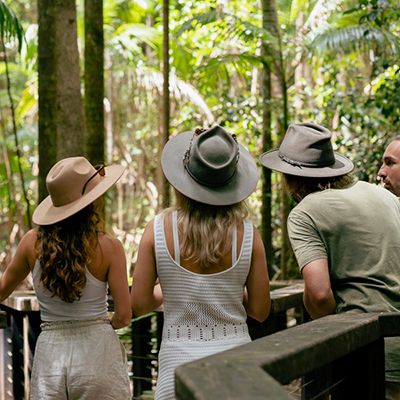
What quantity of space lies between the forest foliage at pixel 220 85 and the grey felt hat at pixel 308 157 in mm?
5344

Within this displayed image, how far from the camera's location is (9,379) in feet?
16.3

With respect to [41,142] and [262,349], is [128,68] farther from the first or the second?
[262,349]

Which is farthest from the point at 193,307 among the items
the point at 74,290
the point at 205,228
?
the point at 74,290

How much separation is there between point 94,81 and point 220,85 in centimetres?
1089

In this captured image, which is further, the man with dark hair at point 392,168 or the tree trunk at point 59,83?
the tree trunk at point 59,83

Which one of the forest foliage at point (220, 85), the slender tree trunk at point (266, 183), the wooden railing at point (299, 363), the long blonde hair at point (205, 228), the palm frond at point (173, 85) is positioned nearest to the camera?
the wooden railing at point (299, 363)

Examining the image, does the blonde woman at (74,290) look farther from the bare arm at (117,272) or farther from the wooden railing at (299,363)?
the wooden railing at (299,363)

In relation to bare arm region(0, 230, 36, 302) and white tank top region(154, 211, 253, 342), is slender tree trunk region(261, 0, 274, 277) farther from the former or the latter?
white tank top region(154, 211, 253, 342)

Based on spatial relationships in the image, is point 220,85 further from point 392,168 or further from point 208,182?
point 208,182

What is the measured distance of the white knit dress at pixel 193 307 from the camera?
3.01 metres

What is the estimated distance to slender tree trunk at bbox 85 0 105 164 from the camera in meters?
7.60

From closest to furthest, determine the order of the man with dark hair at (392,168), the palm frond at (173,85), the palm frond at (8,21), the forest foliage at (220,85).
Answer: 1. the man with dark hair at (392,168)
2. the palm frond at (8,21)
3. the forest foliage at (220,85)
4. the palm frond at (173,85)

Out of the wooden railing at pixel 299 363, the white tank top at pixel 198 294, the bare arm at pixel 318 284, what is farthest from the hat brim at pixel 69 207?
the wooden railing at pixel 299 363

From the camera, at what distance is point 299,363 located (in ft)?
7.20
